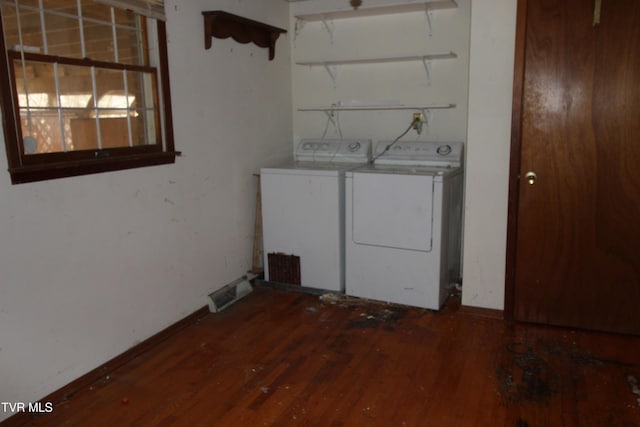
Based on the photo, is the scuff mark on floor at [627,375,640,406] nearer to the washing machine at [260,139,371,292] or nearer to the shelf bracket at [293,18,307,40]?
the washing machine at [260,139,371,292]

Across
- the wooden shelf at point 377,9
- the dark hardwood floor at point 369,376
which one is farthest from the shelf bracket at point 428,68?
the dark hardwood floor at point 369,376

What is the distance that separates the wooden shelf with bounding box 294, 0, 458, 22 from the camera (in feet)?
11.4

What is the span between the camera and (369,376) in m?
2.51

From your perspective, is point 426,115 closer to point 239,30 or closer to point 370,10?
point 370,10

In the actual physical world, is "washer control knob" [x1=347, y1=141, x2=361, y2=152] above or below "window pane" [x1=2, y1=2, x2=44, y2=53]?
below

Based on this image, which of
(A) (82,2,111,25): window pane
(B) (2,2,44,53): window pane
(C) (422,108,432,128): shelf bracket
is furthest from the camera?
(C) (422,108,432,128): shelf bracket

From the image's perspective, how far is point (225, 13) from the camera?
10.4ft

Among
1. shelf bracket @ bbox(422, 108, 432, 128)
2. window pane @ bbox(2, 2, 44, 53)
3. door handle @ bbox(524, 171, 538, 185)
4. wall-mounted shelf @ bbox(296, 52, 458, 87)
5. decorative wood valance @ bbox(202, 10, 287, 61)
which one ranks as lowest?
door handle @ bbox(524, 171, 538, 185)

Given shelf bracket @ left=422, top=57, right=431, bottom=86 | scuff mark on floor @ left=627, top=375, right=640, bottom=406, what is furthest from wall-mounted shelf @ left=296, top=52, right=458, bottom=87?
scuff mark on floor @ left=627, top=375, right=640, bottom=406

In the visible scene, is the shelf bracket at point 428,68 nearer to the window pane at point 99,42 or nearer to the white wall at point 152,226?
the white wall at point 152,226

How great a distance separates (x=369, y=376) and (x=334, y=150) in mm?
1952

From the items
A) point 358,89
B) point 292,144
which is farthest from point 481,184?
A: point 292,144

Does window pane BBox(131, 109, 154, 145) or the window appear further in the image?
window pane BBox(131, 109, 154, 145)

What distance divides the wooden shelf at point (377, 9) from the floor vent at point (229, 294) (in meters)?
2.11
